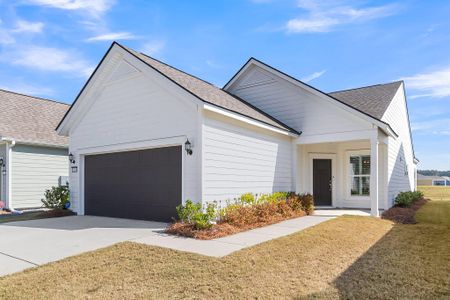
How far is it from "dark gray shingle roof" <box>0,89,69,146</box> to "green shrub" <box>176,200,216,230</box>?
432 inches

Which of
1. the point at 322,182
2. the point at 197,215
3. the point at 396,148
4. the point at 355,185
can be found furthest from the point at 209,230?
the point at 396,148

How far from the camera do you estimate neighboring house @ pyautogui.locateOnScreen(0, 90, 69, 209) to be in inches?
577

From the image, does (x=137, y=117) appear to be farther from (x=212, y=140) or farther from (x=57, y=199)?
(x=57, y=199)

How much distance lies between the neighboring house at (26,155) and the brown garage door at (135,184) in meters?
4.94

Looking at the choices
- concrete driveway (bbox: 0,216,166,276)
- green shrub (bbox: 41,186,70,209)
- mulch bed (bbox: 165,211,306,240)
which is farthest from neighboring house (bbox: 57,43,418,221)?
concrete driveway (bbox: 0,216,166,276)

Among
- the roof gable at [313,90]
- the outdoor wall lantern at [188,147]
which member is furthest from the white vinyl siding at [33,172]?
the outdoor wall lantern at [188,147]

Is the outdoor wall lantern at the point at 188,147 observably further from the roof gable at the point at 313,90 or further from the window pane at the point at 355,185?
the window pane at the point at 355,185

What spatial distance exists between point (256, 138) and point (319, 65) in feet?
15.6

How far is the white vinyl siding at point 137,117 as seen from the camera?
29.8 ft

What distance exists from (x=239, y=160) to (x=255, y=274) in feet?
18.1

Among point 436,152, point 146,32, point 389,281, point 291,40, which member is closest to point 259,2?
point 291,40

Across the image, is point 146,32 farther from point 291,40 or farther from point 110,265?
point 110,265

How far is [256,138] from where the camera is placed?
428 inches

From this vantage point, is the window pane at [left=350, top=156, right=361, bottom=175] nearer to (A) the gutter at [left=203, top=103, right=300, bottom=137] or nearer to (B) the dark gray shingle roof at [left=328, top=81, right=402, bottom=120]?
(B) the dark gray shingle roof at [left=328, top=81, right=402, bottom=120]
